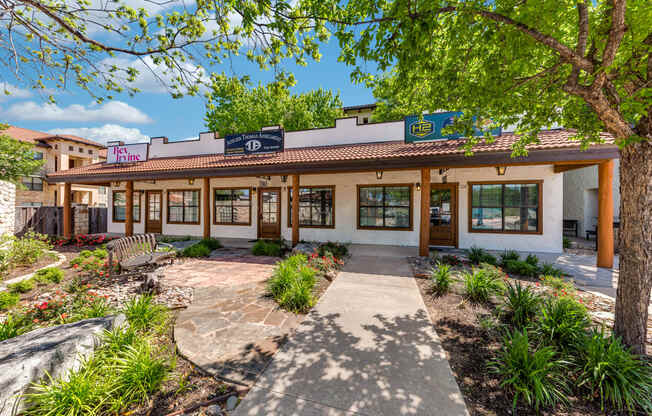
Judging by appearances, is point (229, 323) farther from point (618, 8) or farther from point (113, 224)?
point (113, 224)

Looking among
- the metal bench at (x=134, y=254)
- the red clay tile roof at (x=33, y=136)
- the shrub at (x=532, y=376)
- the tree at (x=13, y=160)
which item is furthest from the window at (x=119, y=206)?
the red clay tile roof at (x=33, y=136)

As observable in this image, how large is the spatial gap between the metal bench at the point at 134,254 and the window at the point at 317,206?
531 cm

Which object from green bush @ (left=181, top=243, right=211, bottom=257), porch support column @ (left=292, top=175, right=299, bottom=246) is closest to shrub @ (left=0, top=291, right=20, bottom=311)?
green bush @ (left=181, top=243, right=211, bottom=257)

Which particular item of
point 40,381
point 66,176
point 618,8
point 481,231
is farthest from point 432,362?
point 66,176

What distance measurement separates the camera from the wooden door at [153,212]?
12.1m

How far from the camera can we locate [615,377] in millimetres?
2152

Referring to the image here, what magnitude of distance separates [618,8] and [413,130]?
241 inches

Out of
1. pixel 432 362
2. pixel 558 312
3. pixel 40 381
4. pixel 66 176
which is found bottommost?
→ pixel 432 362

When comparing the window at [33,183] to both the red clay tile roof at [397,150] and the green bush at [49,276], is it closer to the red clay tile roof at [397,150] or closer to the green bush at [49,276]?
the red clay tile roof at [397,150]

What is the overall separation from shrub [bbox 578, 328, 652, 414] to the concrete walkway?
1.21 m

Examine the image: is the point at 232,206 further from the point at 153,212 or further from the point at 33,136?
the point at 33,136

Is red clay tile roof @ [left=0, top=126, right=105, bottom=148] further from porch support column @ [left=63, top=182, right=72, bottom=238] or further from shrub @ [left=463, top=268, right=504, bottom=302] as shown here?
shrub @ [left=463, top=268, right=504, bottom=302]

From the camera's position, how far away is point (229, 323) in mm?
3373

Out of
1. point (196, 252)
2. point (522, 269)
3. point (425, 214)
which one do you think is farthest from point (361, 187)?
point (196, 252)
